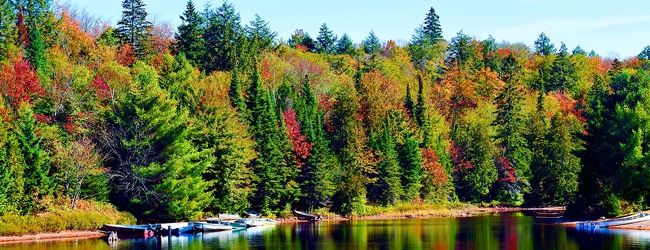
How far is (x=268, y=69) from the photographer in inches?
5182

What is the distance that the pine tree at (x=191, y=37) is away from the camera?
129 m

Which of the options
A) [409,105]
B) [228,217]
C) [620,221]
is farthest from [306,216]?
[409,105]

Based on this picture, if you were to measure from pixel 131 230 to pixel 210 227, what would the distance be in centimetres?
879

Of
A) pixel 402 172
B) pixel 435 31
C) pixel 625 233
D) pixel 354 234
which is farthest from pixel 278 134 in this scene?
pixel 435 31

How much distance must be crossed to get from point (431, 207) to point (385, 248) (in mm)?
58035

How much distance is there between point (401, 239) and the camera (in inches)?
2498

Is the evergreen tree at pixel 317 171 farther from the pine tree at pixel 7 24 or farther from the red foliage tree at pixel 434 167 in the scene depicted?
the pine tree at pixel 7 24

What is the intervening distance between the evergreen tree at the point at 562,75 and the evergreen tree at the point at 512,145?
77.5ft

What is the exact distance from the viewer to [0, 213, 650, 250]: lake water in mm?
57250

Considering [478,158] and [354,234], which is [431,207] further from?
[354,234]

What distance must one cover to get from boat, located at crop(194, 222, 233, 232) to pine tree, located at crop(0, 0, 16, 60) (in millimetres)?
40025

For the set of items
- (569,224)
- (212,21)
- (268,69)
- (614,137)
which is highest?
(212,21)

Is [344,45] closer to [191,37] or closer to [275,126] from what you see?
[191,37]

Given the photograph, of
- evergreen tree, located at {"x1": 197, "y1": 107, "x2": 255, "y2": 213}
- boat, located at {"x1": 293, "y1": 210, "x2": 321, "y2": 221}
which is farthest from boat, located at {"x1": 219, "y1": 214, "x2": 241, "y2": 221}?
boat, located at {"x1": 293, "y1": 210, "x2": 321, "y2": 221}
